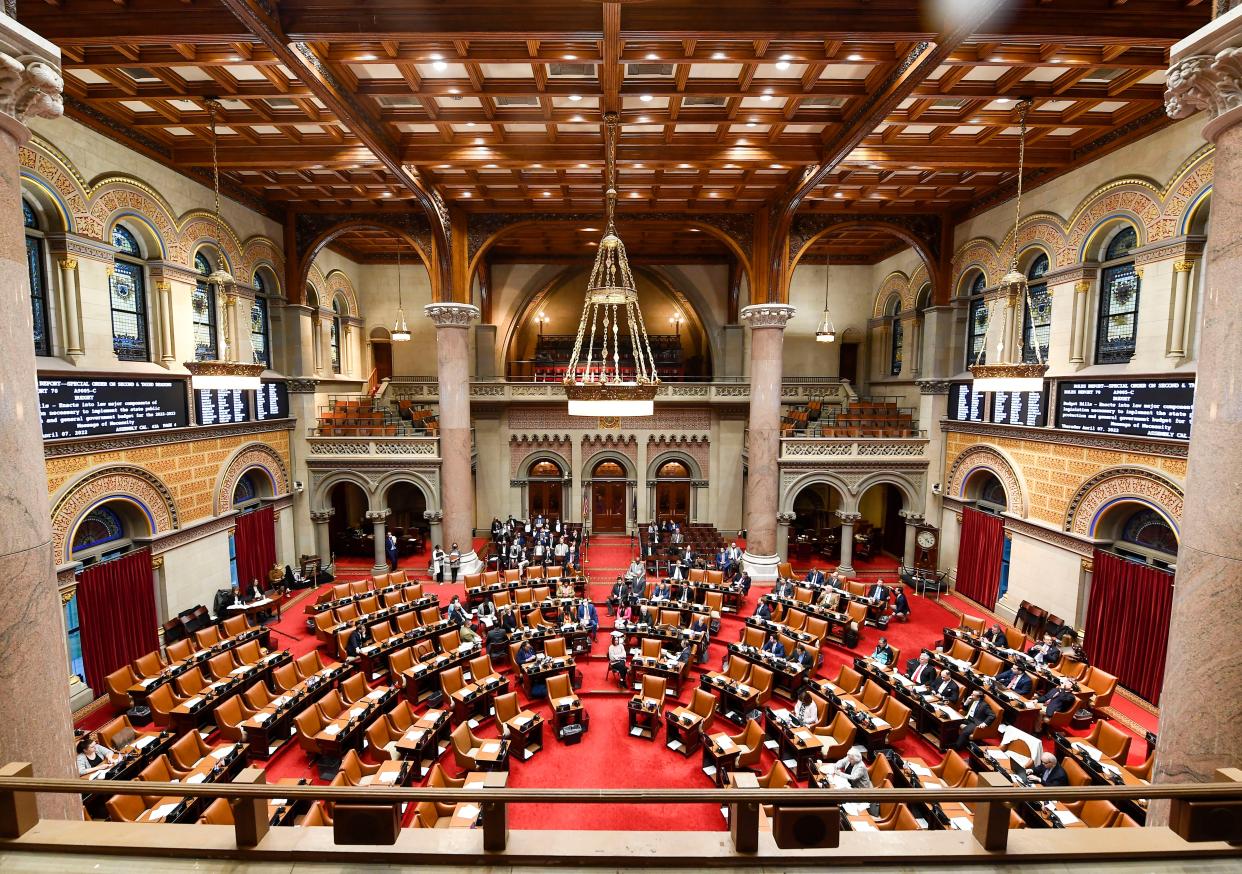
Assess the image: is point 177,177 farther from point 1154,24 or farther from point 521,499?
point 1154,24

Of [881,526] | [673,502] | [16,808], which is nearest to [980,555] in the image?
[881,526]

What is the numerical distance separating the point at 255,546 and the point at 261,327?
231 inches

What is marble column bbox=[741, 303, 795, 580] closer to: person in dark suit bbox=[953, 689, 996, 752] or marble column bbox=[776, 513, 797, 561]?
marble column bbox=[776, 513, 797, 561]

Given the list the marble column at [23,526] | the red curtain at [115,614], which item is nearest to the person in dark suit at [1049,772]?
the marble column at [23,526]

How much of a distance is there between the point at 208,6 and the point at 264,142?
194 inches

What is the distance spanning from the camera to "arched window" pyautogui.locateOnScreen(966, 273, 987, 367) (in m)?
14.8

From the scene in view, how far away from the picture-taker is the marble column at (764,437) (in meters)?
15.3

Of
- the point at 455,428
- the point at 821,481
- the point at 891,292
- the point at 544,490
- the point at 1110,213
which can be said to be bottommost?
the point at 544,490

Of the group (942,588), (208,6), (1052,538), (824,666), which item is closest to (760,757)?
(824,666)

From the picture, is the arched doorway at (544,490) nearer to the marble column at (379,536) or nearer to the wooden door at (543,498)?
the wooden door at (543,498)

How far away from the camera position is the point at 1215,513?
140 inches

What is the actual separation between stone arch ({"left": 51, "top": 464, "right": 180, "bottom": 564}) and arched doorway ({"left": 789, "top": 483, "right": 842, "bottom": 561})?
56.7 ft

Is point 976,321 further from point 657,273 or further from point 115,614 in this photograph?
point 115,614

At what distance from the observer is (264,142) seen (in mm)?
11531
